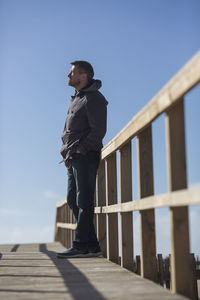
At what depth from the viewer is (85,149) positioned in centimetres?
447

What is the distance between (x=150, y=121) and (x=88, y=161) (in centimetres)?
173

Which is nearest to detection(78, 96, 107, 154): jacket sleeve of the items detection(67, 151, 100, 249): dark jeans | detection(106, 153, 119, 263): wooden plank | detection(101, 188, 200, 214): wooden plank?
detection(67, 151, 100, 249): dark jeans

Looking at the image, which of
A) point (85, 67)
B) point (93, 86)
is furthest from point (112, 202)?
point (85, 67)

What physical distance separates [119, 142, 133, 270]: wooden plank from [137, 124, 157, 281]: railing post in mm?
674

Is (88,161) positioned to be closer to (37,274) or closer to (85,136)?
(85,136)

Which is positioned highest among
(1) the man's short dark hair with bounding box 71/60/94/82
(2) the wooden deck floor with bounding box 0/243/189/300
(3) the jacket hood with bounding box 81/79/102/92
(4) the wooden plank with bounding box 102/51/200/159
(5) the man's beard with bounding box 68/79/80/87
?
(1) the man's short dark hair with bounding box 71/60/94/82

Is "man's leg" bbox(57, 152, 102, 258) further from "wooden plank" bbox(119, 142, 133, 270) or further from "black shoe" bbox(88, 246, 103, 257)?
"wooden plank" bbox(119, 142, 133, 270)

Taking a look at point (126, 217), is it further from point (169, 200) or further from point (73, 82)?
point (73, 82)

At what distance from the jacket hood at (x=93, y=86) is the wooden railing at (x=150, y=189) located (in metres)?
0.60

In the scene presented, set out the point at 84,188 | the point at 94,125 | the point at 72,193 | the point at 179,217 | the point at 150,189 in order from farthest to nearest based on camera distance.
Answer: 1. the point at 72,193
2. the point at 84,188
3. the point at 94,125
4. the point at 150,189
5. the point at 179,217

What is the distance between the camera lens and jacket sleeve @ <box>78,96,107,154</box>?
4.43 metres

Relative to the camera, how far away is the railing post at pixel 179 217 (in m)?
2.44

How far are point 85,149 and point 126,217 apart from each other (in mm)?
895

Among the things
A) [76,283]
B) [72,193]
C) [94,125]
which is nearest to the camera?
[76,283]
